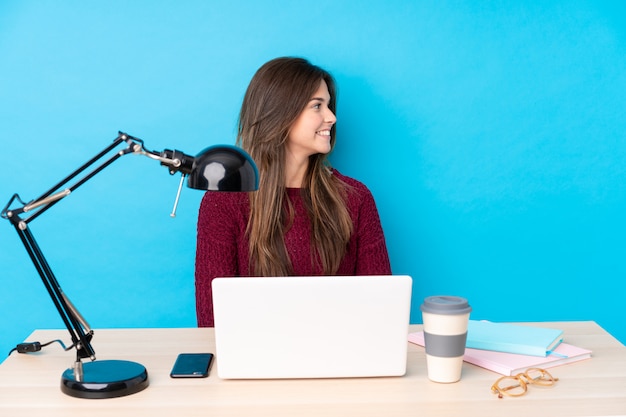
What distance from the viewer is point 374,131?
294 cm

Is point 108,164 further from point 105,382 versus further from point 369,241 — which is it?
point 369,241

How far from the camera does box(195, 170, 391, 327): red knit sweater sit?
2635mm

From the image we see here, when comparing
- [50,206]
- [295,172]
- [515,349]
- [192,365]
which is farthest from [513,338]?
[295,172]

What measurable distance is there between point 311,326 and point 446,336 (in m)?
0.29

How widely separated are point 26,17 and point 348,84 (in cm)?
127

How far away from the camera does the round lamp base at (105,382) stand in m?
1.49

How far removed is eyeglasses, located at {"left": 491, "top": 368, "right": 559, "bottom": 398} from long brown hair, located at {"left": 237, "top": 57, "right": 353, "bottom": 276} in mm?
A: 1190

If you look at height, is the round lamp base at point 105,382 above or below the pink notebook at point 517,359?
above

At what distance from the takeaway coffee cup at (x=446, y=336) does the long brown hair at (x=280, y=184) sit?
1131mm

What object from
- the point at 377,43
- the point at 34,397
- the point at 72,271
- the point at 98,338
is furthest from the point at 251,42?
the point at 34,397

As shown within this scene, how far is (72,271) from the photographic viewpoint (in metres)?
2.89

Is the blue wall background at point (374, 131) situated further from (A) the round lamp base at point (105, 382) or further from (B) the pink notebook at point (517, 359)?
(A) the round lamp base at point (105, 382)

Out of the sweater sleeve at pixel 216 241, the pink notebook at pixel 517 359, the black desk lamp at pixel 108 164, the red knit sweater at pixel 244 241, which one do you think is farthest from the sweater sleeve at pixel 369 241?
the black desk lamp at pixel 108 164

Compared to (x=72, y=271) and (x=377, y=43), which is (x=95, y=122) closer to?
(x=72, y=271)
